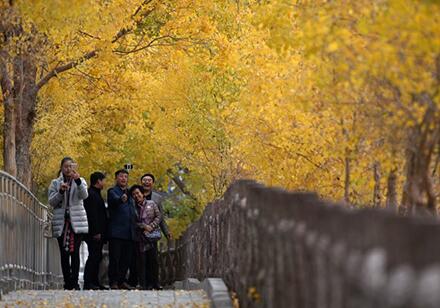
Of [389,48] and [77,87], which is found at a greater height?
[77,87]

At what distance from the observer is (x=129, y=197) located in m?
20.5

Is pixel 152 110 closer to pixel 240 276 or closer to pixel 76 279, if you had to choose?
pixel 76 279

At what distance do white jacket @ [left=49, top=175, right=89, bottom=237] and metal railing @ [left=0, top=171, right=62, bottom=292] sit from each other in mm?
444

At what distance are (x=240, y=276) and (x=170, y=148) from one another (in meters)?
28.6

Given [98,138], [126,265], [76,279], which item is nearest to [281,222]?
[76,279]

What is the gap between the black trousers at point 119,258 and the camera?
66.4ft

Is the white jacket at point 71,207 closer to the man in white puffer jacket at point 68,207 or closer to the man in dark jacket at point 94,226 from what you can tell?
the man in white puffer jacket at point 68,207

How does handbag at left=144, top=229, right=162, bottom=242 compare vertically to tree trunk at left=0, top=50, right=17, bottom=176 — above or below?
below

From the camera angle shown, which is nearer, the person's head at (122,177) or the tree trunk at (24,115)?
the person's head at (122,177)

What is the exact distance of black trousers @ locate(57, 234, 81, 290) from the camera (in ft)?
61.0

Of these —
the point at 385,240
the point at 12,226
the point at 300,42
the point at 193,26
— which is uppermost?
the point at 193,26

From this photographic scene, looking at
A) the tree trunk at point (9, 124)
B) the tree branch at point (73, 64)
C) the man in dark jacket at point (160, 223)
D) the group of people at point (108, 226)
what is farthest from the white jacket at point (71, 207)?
the tree trunk at point (9, 124)

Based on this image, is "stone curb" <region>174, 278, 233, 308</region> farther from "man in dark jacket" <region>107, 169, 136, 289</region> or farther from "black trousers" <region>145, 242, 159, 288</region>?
"black trousers" <region>145, 242, 159, 288</region>

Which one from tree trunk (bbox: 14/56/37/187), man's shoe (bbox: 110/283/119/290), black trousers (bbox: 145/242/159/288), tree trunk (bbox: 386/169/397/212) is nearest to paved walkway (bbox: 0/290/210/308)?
tree trunk (bbox: 386/169/397/212)
